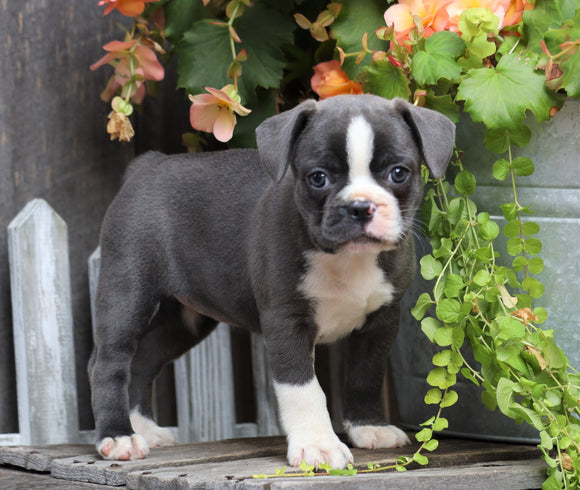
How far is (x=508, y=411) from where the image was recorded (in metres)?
2.28

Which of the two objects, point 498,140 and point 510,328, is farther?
point 498,140

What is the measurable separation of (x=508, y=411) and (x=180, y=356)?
4.55ft

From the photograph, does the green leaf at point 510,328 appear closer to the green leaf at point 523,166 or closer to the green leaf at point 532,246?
the green leaf at point 532,246

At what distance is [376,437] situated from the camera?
272cm

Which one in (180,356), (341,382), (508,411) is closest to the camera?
(508,411)

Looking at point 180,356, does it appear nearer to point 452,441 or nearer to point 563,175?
point 452,441

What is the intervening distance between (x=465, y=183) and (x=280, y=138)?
1.77 feet

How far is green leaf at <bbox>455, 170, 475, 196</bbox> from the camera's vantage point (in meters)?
2.57

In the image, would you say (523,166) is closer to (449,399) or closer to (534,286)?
(534,286)

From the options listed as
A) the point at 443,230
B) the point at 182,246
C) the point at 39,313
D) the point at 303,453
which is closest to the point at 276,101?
the point at 182,246

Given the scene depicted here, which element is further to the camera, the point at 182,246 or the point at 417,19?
the point at 182,246

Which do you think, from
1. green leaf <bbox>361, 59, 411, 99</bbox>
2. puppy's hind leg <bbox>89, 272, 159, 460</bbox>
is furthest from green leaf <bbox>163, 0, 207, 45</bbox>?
puppy's hind leg <bbox>89, 272, 159, 460</bbox>

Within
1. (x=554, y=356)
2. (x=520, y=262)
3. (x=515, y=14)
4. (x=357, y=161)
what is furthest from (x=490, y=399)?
(x=515, y=14)

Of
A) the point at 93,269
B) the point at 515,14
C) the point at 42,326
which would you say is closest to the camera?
the point at 515,14
